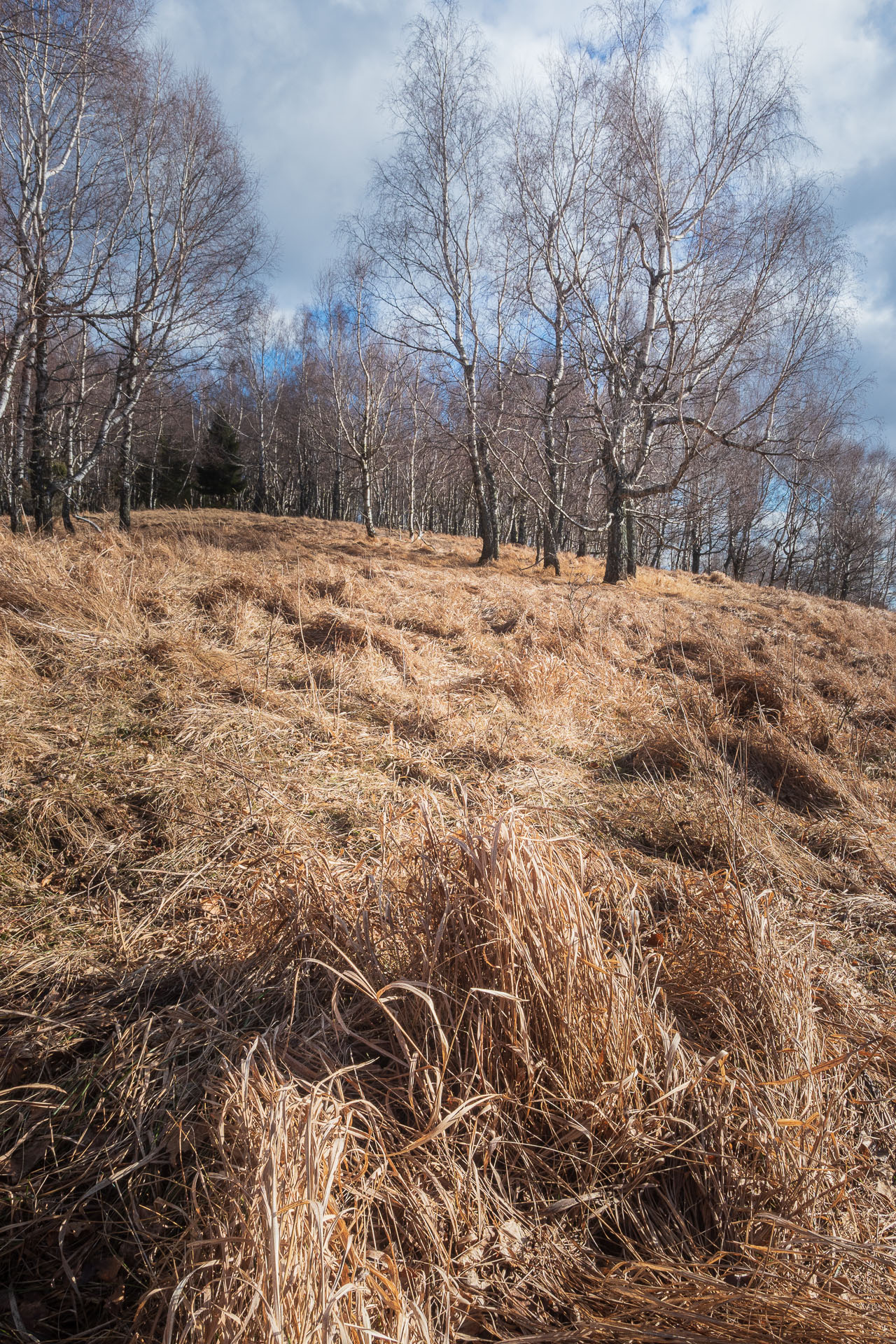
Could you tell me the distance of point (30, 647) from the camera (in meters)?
3.12

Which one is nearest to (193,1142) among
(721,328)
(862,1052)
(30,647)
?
(862,1052)

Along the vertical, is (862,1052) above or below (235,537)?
below

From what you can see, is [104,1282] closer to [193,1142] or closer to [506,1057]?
[193,1142]

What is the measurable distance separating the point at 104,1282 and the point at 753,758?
3545 millimetres

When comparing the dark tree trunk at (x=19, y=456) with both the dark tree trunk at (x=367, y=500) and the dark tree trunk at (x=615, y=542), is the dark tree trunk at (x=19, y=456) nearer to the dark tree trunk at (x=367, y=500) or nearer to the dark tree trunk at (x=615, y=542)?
the dark tree trunk at (x=367, y=500)

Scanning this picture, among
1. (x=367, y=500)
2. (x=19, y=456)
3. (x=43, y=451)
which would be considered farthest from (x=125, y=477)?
(x=367, y=500)

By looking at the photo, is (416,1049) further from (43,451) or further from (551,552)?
(551,552)

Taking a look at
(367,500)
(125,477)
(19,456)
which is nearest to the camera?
(19,456)

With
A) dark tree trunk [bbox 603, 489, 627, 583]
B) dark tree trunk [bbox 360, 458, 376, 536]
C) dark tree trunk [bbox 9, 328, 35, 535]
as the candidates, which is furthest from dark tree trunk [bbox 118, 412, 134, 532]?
dark tree trunk [bbox 603, 489, 627, 583]

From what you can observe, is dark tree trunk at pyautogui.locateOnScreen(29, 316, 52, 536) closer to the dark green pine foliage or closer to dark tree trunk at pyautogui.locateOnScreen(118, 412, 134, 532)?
dark tree trunk at pyautogui.locateOnScreen(118, 412, 134, 532)

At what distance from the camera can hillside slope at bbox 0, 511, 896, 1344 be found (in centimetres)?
91

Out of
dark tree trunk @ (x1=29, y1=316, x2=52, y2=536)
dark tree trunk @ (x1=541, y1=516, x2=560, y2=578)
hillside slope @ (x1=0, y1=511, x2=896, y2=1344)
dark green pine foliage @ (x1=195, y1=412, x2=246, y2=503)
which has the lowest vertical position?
hillside slope @ (x1=0, y1=511, x2=896, y2=1344)

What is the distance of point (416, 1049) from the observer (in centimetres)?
116

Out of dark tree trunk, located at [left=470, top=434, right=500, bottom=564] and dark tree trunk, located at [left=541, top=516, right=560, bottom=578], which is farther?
dark tree trunk, located at [left=470, top=434, right=500, bottom=564]
